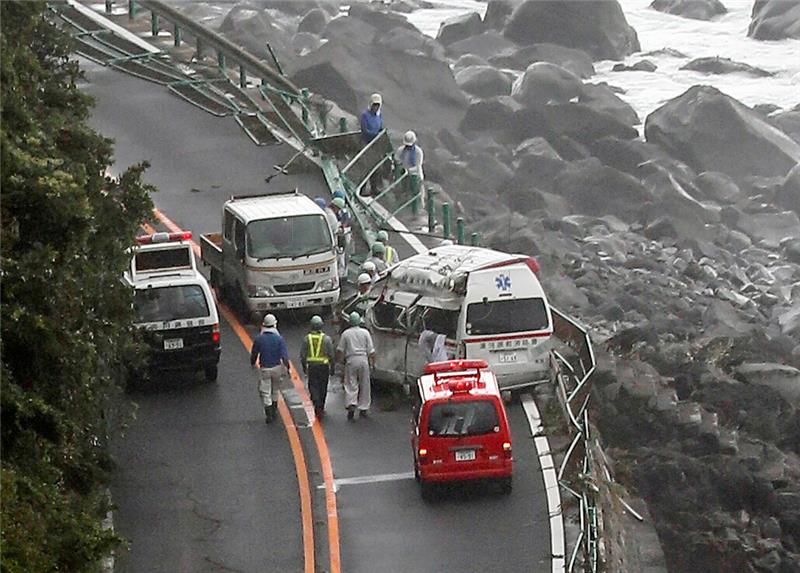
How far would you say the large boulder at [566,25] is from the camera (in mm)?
70500

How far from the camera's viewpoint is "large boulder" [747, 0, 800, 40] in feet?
251

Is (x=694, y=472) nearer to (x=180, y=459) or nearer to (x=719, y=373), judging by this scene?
(x=719, y=373)

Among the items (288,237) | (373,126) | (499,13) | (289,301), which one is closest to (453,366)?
(289,301)

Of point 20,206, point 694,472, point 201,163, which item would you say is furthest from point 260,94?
point 20,206

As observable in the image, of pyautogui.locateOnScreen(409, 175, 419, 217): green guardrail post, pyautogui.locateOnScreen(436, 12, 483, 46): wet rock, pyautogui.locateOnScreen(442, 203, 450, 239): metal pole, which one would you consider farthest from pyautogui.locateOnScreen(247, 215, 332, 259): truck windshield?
pyautogui.locateOnScreen(436, 12, 483, 46): wet rock

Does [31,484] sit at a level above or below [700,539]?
above

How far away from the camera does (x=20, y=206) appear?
1727 centimetres

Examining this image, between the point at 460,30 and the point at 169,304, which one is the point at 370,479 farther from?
the point at 460,30

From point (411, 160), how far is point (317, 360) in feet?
34.6

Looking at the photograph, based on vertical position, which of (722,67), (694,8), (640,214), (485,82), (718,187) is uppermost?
(640,214)

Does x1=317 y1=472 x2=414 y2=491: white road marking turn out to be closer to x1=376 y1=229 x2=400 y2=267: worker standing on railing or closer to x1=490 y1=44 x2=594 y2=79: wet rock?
x1=376 y1=229 x2=400 y2=267: worker standing on railing

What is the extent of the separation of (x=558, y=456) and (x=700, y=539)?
267cm

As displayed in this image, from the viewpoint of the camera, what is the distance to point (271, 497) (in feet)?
73.4

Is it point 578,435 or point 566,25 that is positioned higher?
point 578,435
